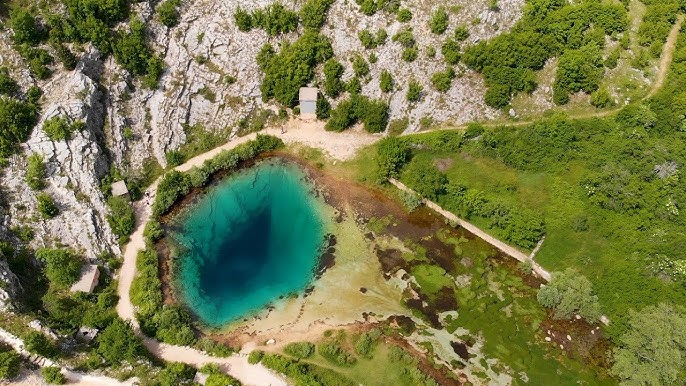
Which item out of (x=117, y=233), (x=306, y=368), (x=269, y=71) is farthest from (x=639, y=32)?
(x=117, y=233)

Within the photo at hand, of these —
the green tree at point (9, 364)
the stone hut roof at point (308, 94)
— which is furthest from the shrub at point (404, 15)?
the green tree at point (9, 364)

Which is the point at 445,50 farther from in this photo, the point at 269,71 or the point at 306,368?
the point at 306,368

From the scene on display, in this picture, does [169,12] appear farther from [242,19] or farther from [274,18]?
[274,18]

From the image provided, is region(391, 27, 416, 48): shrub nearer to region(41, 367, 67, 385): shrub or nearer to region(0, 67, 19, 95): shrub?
region(0, 67, 19, 95): shrub

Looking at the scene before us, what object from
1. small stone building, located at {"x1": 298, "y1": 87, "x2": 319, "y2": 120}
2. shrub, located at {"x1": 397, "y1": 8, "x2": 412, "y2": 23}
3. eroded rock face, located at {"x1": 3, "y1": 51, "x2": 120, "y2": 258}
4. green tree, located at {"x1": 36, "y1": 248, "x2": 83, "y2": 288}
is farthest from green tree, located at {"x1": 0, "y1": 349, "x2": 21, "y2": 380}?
shrub, located at {"x1": 397, "y1": 8, "x2": 412, "y2": 23}

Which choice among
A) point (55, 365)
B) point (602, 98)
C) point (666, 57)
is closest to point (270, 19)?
point (602, 98)

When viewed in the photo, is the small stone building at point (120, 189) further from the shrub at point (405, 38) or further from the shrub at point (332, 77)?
the shrub at point (405, 38)
